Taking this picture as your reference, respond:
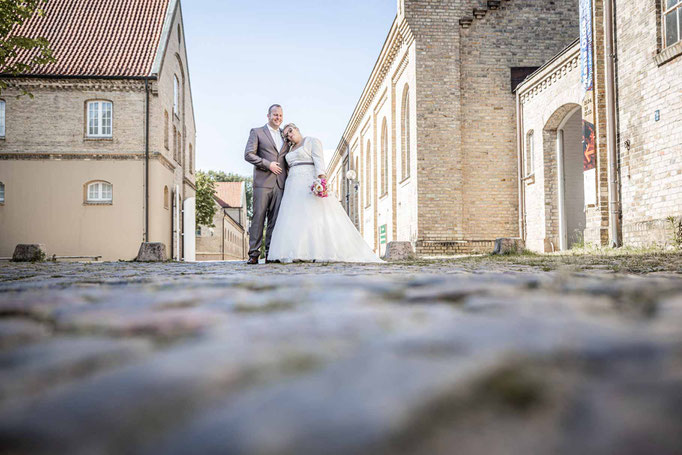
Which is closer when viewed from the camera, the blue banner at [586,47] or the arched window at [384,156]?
the blue banner at [586,47]

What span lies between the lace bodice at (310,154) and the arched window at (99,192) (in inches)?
616

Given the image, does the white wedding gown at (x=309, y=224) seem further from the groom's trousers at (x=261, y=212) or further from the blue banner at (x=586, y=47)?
the blue banner at (x=586, y=47)

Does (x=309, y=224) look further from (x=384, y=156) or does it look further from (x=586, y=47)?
(x=384, y=156)

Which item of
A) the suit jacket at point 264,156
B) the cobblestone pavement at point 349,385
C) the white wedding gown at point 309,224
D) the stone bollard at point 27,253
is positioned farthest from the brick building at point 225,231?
the cobblestone pavement at point 349,385

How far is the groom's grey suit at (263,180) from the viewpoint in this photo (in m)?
8.42

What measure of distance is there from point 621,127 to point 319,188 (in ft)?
22.6

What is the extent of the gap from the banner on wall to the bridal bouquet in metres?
6.51

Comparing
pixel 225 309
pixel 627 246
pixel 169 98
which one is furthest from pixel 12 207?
pixel 225 309

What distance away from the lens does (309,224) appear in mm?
8305

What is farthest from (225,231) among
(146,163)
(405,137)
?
(405,137)

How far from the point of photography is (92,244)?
2116cm

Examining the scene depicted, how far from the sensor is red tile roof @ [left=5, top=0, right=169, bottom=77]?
22203 mm

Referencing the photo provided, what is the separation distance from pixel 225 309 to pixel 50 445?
3.08ft

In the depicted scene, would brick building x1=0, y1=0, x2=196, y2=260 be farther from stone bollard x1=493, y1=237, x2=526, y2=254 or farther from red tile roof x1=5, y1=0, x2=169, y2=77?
stone bollard x1=493, y1=237, x2=526, y2=254
